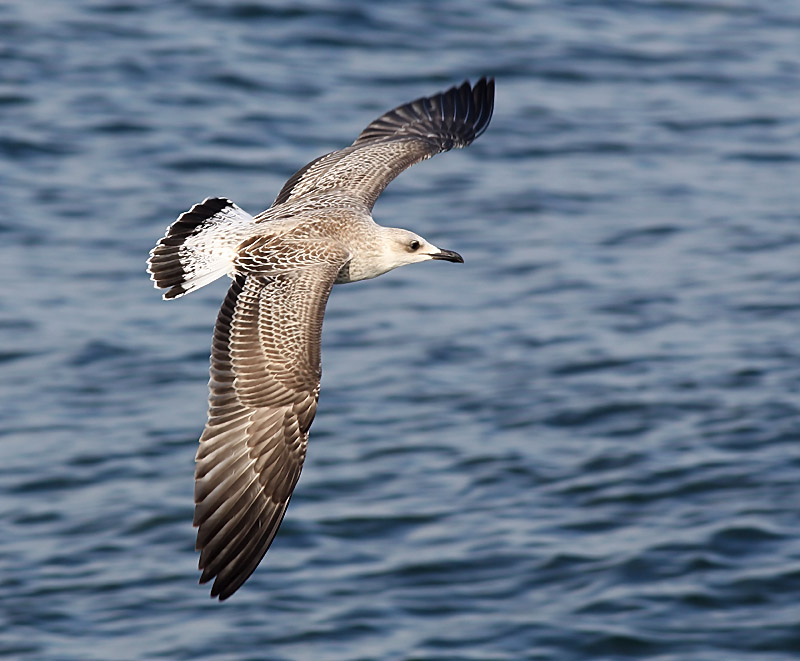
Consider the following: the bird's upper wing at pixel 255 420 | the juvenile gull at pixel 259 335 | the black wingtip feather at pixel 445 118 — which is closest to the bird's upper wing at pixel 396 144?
the black wingtip feather at pixel 445 118

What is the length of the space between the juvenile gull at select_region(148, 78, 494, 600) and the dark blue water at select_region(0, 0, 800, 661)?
2786 millimetres

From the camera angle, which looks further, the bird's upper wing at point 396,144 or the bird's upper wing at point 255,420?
the bird's upper wing at point 396,144

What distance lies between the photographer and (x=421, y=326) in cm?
1401

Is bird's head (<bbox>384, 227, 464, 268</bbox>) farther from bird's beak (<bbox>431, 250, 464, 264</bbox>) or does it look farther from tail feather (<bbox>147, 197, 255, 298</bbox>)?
tail feather (<bbox>147, 197, 255, 298</bbox>)

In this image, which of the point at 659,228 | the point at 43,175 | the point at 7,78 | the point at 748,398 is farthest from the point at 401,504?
the point at 7,78

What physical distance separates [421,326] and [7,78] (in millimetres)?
7022

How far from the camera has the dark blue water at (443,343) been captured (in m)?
10.6

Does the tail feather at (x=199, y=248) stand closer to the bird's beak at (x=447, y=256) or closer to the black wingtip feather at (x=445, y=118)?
the bird's beak at (x=447, y=256)

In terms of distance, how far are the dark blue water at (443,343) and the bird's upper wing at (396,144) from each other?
8.72 ft

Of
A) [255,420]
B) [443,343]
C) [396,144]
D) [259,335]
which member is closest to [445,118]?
[396,144]

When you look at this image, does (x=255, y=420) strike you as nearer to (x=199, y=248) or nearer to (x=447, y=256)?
(x=199, y=248)

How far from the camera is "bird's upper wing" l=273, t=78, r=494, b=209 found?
976 cm

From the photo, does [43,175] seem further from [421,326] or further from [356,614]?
[356,614]

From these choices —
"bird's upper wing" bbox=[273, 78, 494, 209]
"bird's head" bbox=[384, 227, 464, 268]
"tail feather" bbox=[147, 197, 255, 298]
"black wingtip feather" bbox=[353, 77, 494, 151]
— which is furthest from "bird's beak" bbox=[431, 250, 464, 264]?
"black wingtip feather" bbox=[353, 77, 494, 151]
